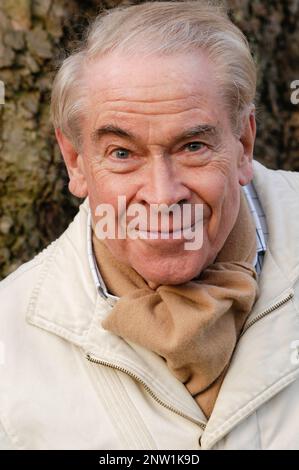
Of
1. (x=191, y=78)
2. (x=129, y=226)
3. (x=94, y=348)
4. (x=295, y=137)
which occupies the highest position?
(x=191, y=78)

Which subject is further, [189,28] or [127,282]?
[127,282]

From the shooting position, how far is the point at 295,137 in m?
A: 4.43

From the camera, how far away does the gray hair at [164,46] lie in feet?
8.41

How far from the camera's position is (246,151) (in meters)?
Answer: 2.86

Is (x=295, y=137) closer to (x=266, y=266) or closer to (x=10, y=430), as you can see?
(x=266, y=266)

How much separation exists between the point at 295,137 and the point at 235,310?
1.87 m

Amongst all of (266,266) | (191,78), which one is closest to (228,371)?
(266,266)

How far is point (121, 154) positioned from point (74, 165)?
35cm

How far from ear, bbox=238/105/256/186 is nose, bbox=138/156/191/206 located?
1.01 feet

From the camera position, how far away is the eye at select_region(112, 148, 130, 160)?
259cm

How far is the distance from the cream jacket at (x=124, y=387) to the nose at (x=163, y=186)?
45cm
